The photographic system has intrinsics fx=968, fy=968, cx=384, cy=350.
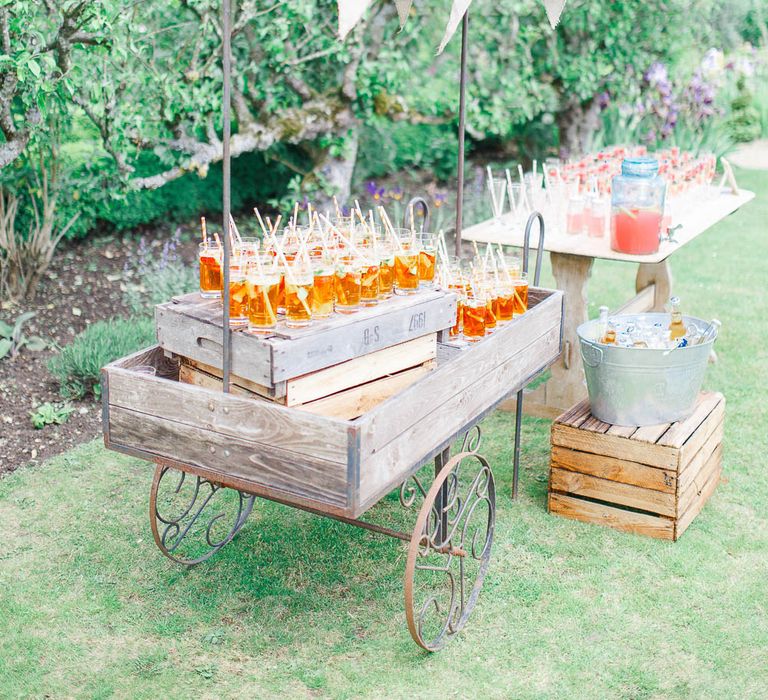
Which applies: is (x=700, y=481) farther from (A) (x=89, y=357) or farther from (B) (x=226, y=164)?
(A) (x=89, y=357)

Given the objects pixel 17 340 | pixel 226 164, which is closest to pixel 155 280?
pixel 17 340

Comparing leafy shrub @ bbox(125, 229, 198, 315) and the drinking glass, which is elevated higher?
the drinking glass

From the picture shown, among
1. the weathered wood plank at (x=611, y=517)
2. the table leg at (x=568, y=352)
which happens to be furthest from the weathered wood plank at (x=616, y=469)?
the table leg at (x=568, y=352)

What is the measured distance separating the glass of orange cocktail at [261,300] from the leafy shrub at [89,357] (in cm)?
188

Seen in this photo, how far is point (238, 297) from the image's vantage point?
95.3 inches

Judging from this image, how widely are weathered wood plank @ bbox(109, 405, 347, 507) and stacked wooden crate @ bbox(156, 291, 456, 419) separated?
0.14m

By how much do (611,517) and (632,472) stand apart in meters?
0.19

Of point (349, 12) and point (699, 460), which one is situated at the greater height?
point (349, 12)

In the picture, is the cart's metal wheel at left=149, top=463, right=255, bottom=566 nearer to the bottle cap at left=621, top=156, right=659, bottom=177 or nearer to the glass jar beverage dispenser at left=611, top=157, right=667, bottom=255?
the glass jar beverage dispenser at left=611, top=157, right=667, bottom=255

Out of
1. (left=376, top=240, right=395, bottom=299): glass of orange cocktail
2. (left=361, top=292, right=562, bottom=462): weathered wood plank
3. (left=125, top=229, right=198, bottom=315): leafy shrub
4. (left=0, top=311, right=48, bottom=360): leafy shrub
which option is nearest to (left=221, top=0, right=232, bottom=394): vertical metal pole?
(left=361, top=292, right=562, bottom=462): weathered wood plank

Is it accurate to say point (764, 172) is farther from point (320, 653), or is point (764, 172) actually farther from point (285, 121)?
point (320, 653)

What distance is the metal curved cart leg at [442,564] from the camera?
252cm

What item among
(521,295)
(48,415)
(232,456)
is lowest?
(48,415)

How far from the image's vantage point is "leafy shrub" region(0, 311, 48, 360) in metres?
4.37
